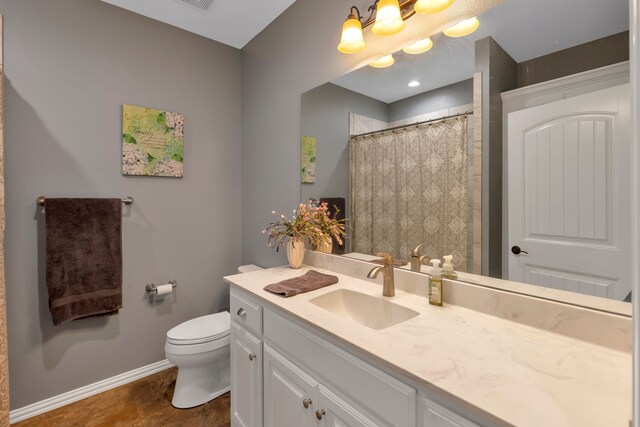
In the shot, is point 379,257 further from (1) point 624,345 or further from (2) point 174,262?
(2) point 174,262

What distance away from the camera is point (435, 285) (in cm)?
122

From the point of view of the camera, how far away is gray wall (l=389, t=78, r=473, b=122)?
1.25m

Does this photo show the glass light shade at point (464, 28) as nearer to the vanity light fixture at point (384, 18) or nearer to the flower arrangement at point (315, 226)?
the vanity light fixture at point (384, 18)

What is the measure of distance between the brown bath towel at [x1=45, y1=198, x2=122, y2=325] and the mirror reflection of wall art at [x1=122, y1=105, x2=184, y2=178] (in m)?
0.32

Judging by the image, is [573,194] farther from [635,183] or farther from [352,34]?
[352,34]

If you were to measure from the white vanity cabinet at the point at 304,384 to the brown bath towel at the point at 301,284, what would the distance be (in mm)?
98

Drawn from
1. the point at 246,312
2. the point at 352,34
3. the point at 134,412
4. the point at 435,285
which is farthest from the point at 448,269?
the point at 134,412

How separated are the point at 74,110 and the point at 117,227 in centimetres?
78

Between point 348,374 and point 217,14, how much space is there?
2.39 meters

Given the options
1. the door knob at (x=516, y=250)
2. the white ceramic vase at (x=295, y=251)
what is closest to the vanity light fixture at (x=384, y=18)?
the door knob at (x=516, y=250)

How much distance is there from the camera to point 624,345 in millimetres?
863

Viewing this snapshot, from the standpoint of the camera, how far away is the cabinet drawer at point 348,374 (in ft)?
2.62

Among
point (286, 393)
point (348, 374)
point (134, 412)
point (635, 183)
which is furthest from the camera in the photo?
point (134, 412)

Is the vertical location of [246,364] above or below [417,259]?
below
